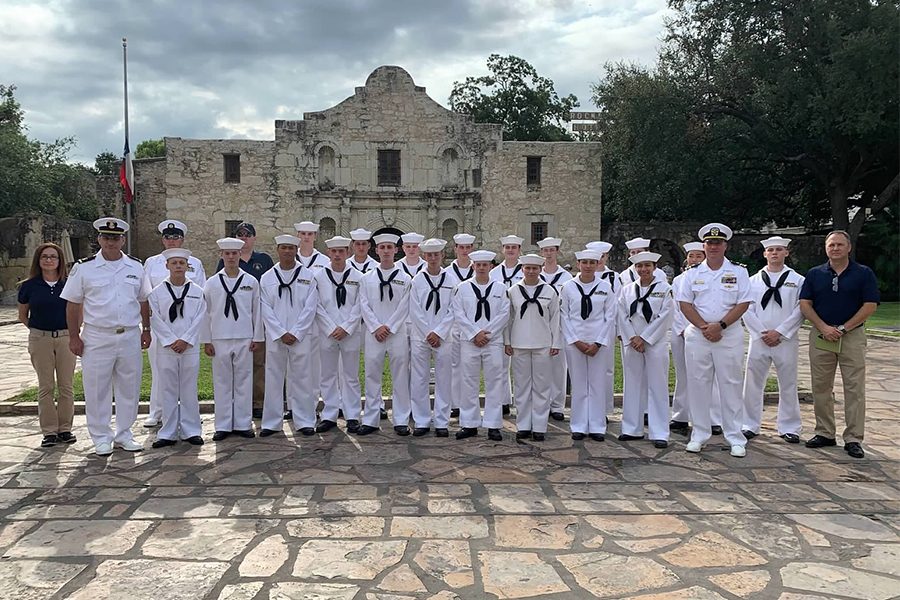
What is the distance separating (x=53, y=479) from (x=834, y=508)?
6406 mm

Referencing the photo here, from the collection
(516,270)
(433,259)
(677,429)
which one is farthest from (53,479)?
(677,429)

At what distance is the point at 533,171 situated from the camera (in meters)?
26.8

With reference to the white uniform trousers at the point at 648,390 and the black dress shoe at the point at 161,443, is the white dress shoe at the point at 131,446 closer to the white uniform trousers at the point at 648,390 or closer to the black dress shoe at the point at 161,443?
the black dress shoe at the point at 161,443

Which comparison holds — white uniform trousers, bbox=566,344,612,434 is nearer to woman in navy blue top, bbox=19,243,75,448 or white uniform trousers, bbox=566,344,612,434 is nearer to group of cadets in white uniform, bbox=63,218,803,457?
group of cadets in white uniform, bbox=63,218,803,457

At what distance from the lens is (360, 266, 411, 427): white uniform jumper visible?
7.57m

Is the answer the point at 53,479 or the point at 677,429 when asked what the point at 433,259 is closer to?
the point at 677,429

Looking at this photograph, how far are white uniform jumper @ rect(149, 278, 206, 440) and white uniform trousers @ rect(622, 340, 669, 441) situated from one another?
454 cm

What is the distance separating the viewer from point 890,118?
72.7 feet

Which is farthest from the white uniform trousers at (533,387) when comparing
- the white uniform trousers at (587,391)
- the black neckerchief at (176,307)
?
the black neckerchief at (176,307)

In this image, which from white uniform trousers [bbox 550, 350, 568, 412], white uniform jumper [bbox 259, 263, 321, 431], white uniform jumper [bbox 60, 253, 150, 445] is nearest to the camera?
white uniform jumper [bbox 60, 253, 150, 445]

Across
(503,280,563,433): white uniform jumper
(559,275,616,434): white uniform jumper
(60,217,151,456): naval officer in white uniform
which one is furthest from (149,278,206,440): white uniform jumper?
(559,275,616,434): white uniform jumper

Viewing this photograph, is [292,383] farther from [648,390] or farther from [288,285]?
[648,390]

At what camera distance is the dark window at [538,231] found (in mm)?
26922

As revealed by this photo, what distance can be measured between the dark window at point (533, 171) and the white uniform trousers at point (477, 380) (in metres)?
20.1
